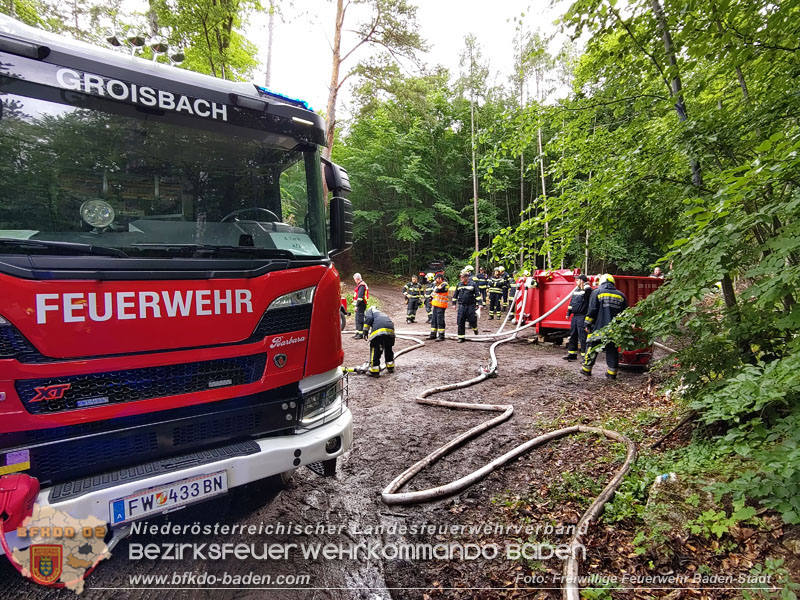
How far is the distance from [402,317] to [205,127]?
13705 mm

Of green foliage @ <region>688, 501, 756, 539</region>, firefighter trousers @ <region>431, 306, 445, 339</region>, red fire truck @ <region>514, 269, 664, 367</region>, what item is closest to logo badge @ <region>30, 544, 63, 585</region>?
green foliage @ <region>688, 501, 756, 539</region>

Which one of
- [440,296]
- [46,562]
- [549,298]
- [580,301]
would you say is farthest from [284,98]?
[549,298]

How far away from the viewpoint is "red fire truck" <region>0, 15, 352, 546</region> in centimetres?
185

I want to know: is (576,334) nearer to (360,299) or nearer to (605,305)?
(605,305)

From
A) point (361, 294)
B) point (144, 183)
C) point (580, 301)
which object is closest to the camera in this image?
point (144, 183)

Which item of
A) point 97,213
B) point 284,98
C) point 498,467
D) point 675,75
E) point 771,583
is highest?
point 675,75

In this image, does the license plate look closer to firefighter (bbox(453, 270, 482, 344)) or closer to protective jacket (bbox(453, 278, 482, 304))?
firefighter (bbox(453, 270, 482, 344))

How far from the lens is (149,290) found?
2.09 meters

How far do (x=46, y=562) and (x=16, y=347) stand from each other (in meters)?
1.03

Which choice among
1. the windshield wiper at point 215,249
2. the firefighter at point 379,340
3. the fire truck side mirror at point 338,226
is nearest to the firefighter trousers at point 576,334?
the firefighter at point 379,340

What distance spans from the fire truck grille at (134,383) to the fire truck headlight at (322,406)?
43 centimetres

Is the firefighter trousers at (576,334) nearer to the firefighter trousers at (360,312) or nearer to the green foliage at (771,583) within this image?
the firefighter trousers at (360,312)

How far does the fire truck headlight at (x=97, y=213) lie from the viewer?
7.08 feet

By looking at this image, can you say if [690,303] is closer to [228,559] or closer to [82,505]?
[228,559]
